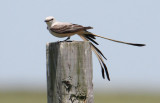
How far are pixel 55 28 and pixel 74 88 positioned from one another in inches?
58.5

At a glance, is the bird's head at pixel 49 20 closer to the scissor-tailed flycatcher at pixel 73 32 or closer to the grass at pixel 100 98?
the scissor-tailed flycatcher at pixel 73 32

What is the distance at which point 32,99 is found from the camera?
20.0 metres

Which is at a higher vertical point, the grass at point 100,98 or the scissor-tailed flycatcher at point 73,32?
the scissor-tailed flycatcher at point 73,32

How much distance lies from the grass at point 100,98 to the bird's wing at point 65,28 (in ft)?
40.7

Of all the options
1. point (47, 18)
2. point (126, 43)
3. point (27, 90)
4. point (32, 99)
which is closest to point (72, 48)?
point (126, 43)

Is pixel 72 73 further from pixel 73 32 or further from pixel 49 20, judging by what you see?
pixel 49 20

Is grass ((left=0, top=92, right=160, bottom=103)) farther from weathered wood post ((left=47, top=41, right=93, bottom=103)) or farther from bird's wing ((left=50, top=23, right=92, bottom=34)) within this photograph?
weathered wood post ((left=47, top=41, right=93, bottom=103))

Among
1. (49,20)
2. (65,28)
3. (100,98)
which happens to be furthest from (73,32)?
(100,98)

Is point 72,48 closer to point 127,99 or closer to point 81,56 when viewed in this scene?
point 81,56

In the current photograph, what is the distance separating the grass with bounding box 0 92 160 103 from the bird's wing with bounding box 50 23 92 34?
40.7 feet

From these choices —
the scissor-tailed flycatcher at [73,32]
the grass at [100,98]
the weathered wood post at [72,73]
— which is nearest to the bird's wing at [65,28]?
the scissor-tailed flycatcher at [73,32]

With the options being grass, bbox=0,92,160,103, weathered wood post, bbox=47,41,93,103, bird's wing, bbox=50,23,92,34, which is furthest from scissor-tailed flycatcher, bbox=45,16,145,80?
grass, bbox=0,92,160,103

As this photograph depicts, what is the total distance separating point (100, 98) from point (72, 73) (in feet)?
51.0

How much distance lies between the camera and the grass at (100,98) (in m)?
19.4
